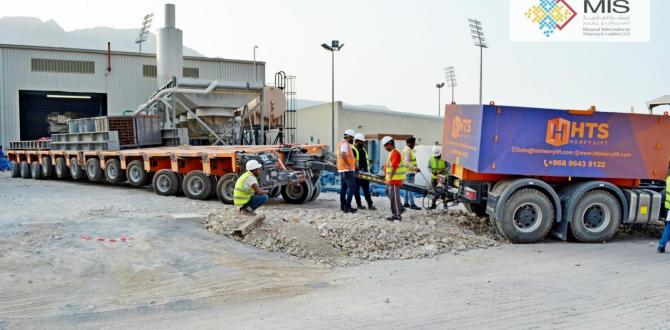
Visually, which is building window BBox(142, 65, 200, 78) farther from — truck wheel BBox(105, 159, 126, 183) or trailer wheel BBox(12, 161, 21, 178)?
truck wheel BBox(105, 159, 126, 183)

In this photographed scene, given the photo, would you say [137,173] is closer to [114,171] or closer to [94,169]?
[114,171]

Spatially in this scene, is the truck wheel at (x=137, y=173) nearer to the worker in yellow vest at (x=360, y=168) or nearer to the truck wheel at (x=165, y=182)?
the truck wheel at (x=165, y=182)

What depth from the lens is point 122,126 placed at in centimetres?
1822

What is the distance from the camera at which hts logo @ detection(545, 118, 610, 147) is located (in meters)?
9.72

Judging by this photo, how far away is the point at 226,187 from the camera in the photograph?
13.5 meters

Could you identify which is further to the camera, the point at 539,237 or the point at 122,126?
the point at 122,126

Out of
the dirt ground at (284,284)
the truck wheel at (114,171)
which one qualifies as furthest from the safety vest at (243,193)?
the truck wheel at (114,171)

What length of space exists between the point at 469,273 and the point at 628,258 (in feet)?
9.42

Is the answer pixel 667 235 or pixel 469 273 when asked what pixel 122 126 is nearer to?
pixel 469 273

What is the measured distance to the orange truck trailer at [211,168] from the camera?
12.8 meters

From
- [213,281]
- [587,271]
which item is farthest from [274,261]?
[587,271]

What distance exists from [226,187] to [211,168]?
26.9 inches

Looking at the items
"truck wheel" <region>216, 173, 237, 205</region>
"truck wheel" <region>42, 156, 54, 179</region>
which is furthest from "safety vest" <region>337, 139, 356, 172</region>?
"truck wheel" <region>42, 156, 54, 179</region>

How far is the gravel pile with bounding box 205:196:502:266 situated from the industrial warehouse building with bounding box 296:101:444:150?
92.8ft
